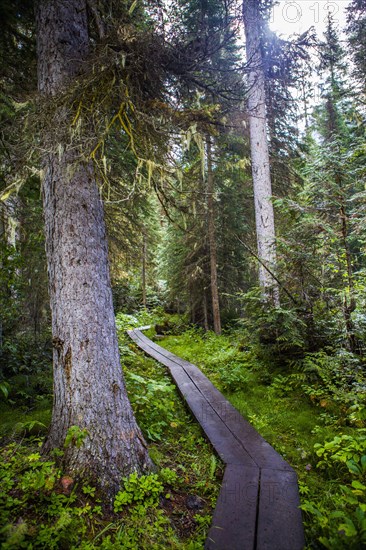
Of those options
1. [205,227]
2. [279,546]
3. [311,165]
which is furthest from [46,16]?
[205,227]

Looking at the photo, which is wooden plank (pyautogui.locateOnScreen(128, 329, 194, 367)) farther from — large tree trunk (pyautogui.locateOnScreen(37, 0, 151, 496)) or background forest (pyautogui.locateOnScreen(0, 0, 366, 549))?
large tree trunk (pyautogui.locateOnScreen(37, 0, 151, 496))

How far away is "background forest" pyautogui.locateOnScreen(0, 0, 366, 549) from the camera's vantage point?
282cm

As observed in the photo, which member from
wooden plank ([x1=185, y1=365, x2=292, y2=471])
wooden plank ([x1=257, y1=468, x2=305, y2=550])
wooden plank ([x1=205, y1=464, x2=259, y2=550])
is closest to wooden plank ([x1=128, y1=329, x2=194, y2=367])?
wooden plank ([x1=185, y1=365, x2=292, y2=471])

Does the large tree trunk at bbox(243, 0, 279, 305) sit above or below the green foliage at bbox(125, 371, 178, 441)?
above

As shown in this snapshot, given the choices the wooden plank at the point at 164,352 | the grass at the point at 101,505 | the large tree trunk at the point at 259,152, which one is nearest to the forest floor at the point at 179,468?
the grass at the point at 101,505

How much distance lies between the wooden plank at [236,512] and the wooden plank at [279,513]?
0.08 m

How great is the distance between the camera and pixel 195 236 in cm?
571

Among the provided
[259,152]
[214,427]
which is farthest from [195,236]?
[259,152]

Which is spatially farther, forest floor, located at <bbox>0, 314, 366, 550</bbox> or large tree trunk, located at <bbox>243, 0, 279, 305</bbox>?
large tree trunk, located at <bbox>243, 0, 279, 305</bbox>

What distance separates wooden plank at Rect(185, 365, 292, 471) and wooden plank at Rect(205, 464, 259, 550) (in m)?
0.30

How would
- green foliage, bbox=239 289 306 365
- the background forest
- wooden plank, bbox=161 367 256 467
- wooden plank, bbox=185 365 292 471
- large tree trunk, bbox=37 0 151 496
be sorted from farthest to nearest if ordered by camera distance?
green foliage, bbox=239 289 306 365 → wooden plank, bbox=161 367 256 467 → wooden plank, bbox=185 365 292 471 → large tree trunk, bbox=37 0 151 496 → the background forest

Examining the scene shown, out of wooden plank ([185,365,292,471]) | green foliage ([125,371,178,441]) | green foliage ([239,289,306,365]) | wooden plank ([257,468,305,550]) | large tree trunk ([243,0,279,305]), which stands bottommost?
wooden plank ([257,468,305,550])

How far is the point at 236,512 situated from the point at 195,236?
14.3 feet

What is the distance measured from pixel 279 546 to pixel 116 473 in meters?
1.75
